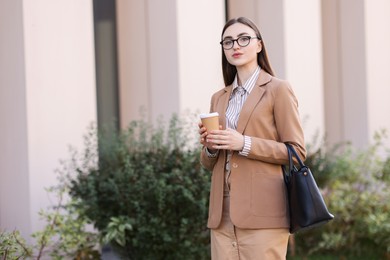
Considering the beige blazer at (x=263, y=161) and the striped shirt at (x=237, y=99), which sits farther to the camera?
the striped shirt at (x=237, y=99)

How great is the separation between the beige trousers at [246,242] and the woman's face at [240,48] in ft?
2.24

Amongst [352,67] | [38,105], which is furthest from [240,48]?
[352,67]

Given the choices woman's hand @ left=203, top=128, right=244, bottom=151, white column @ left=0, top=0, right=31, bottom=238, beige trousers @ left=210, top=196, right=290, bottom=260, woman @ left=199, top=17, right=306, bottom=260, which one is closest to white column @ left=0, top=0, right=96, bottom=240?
white column @ left=0, top=0, right=31, bottom=238

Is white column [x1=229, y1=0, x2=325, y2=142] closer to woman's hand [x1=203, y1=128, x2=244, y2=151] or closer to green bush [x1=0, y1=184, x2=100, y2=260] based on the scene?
green bush [x1=0, y1=184, x2=100, y2=260]

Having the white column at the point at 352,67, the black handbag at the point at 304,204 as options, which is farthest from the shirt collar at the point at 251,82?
the white column at the point at 352,67

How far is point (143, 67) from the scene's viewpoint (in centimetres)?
718

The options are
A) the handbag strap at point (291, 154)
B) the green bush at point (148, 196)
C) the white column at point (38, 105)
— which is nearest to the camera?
the handbag strap at point (291, 154)

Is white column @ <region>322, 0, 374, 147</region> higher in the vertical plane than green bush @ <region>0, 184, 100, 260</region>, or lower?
higher

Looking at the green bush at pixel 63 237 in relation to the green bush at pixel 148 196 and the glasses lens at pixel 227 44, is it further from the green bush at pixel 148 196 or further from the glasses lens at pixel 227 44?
the glasses lens at pixel 227 44

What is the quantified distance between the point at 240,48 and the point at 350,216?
13.1 ft

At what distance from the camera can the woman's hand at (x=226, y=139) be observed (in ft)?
10.5

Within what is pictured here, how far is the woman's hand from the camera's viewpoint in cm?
319

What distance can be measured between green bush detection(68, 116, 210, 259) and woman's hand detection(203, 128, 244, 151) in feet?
6.92

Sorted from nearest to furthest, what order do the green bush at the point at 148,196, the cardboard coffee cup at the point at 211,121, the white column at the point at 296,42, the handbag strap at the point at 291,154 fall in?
the cardboard coffee cup at the point at 211,121, the handbag strap at the point at 291,154, the green bush at the point at 148,196, the white column at the point at 296,42
